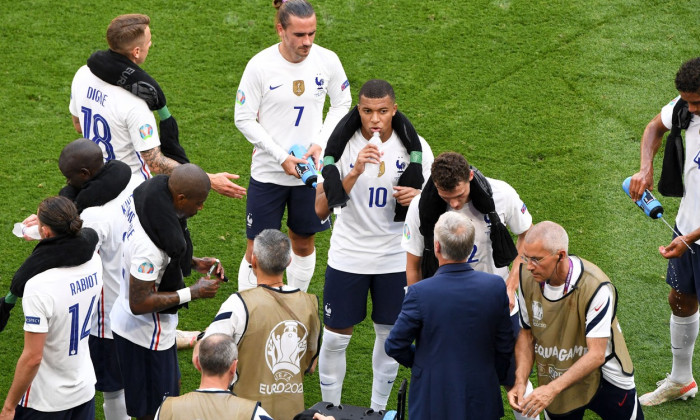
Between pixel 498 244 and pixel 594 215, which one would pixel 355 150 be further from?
pixel 594 215

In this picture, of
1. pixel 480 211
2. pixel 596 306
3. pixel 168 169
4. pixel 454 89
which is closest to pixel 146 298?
pixel 168 169

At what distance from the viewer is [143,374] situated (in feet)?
15.0

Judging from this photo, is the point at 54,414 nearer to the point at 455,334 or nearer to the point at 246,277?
the point at 455,334

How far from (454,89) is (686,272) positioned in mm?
3452

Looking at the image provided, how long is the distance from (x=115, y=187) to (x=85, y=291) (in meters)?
0.74

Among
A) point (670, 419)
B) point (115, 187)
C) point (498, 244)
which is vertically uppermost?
point (115, 187)

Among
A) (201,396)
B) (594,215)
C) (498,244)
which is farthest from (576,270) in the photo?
(594,215)

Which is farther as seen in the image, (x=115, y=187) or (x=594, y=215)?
(x=594, y=215)

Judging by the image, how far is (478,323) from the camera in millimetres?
3805

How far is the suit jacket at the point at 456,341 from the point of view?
379 centimetres

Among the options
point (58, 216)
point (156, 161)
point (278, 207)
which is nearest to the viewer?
point (58, 216)

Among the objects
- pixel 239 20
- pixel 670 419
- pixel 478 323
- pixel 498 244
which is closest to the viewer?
pixel 478 323

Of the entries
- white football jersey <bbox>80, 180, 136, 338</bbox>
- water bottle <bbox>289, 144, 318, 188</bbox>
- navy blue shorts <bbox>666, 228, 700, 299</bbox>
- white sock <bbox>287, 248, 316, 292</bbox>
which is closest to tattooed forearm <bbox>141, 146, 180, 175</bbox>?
white football jersey <bbox>80, 180, 136, 338</bbox>

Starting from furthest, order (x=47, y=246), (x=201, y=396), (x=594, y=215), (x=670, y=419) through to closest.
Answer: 1. (x=594, y=215)
2. (x=670, y=419)
3. (x=47, y=246)
4. (x=201, y=396)
